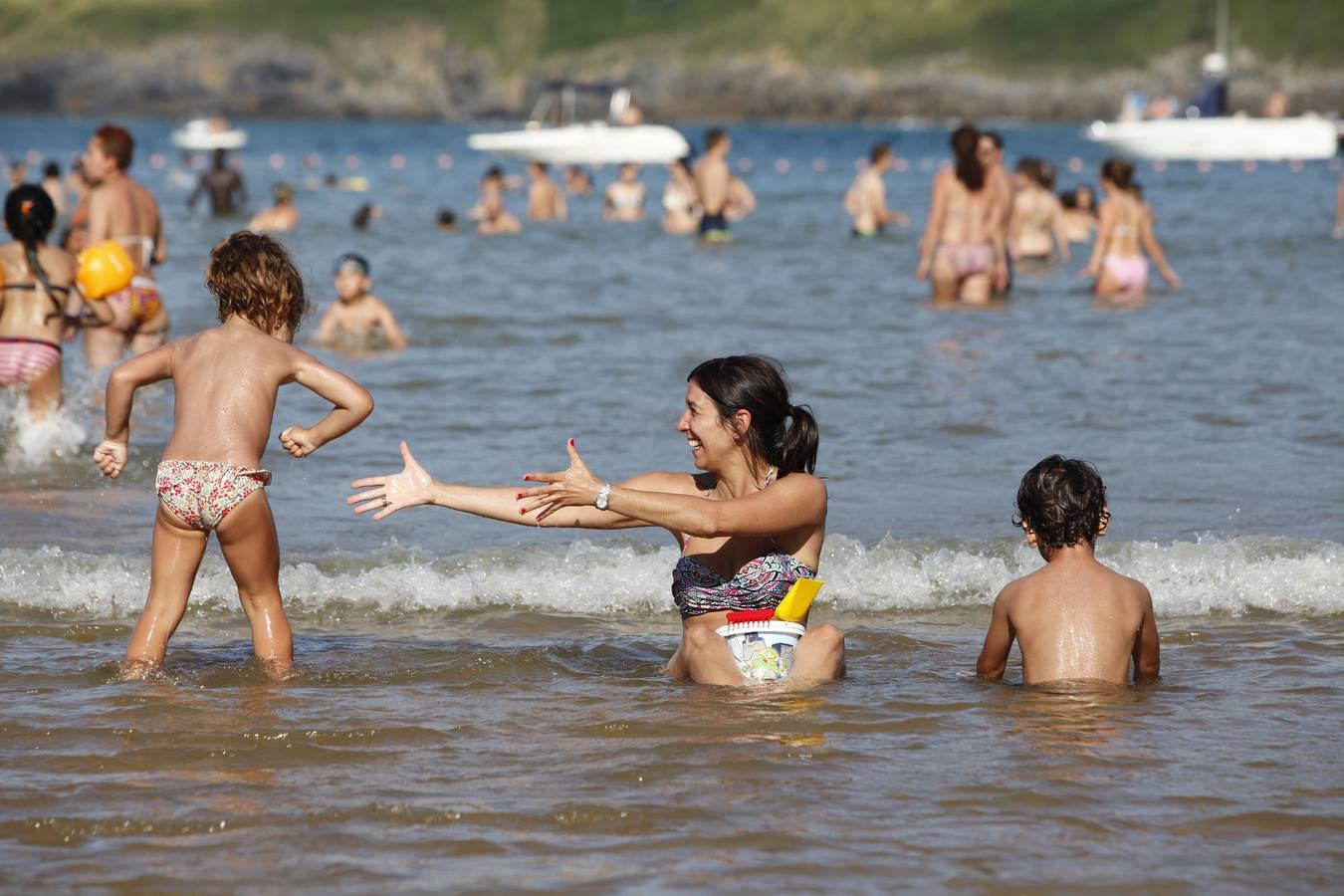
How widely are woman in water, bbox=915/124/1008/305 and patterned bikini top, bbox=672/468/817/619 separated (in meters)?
8.91

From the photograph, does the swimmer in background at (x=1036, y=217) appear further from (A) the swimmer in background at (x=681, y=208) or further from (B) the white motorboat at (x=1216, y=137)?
(B) the white motorboat at (x=1216, y=137)

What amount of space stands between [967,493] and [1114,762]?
3.85 m

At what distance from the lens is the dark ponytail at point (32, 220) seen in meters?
8.17

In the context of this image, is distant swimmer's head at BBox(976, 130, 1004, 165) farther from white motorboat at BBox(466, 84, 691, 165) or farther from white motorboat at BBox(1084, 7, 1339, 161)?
white motorboat at BBox(1084, 7, 1339, 161)

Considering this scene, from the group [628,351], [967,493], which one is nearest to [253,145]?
[628,351]

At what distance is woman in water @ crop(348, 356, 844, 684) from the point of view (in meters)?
4.56

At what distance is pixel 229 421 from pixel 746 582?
154 cm

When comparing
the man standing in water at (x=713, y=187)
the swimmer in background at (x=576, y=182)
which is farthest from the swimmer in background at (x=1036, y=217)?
the swimmer in background at (x=576, y=182)

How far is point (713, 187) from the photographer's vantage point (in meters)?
21.6

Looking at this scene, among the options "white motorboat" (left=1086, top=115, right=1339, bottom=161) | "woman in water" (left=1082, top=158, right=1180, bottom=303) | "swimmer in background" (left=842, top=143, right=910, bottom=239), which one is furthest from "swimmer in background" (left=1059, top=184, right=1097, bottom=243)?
"white motorboat" (left=1086, top=115, right=1339, bottom=161)

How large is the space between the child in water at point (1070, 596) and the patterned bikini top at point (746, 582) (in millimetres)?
616

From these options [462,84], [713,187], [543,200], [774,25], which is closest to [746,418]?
[713,187]

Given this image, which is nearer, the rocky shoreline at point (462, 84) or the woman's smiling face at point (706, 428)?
the woman's smiling face at point (706, 428)

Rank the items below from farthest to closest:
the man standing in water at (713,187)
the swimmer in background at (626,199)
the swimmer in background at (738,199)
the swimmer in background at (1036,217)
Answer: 1. the swimmer in background at (626,199)
2. the swimmer in background at (738,199)
3. the man standing in water at (713,187)
4. the swimmer in background at (1036,217)
